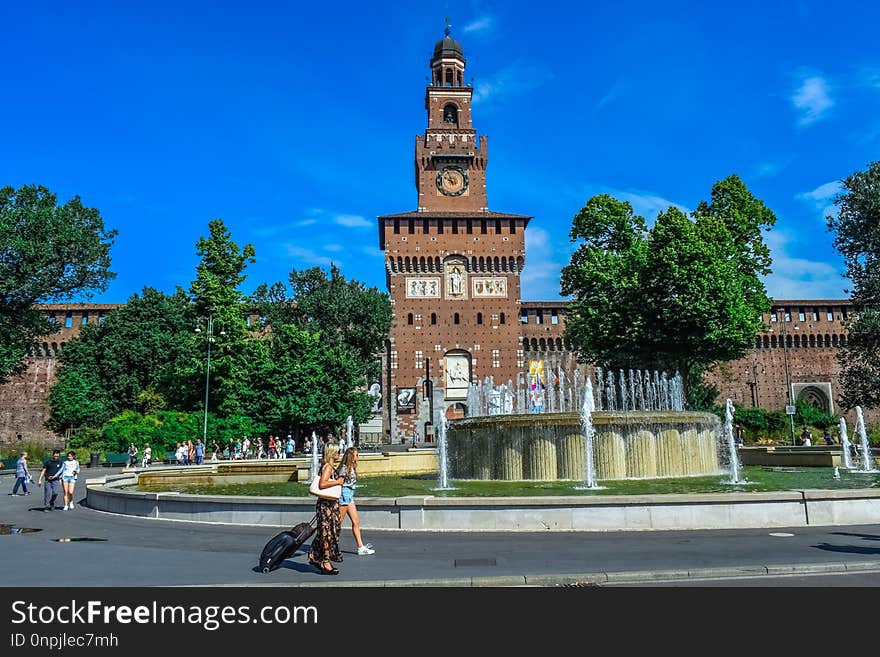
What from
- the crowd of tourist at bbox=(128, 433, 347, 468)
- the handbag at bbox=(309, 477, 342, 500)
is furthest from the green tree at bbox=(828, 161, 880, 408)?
the handbag at bbox=(309, 477, 342, 500)

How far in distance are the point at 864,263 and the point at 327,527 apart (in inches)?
1174

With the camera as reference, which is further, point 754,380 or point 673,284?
point 754,380

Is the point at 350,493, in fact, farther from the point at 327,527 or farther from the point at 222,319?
the point at 222,319

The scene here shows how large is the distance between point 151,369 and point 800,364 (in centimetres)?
5060

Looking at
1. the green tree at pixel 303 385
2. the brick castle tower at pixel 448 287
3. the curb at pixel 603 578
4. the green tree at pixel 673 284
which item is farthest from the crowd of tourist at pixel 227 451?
the curb at pixel 603 578

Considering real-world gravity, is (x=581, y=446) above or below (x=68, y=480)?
above

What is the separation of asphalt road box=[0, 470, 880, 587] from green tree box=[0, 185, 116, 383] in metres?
24.5

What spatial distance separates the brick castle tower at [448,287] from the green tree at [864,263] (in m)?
26.5

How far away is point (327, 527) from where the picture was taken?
7074 millimetres

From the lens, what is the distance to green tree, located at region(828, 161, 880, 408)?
91.9ft

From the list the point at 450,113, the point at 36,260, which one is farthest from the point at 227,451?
the point at 450,113

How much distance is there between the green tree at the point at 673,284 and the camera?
28.9 m

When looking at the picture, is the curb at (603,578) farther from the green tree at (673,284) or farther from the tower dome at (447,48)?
the tower dome at (447,48)
